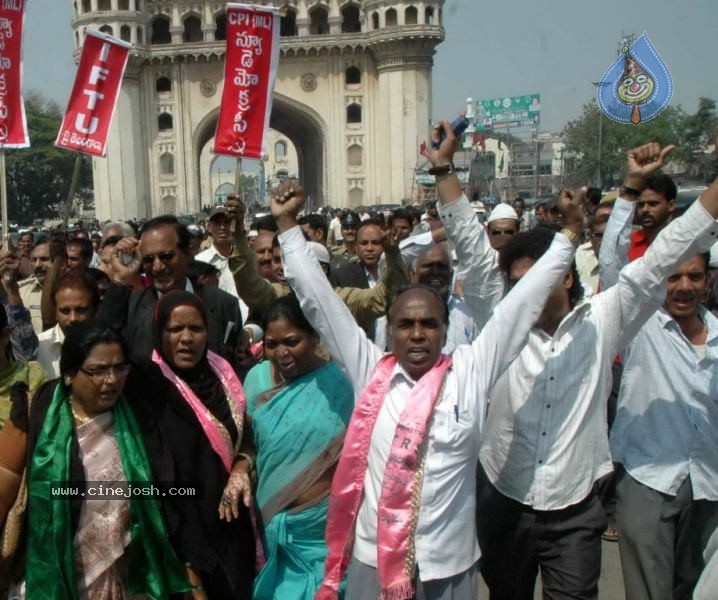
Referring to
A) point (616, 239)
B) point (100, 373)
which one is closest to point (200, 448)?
point (100, 373)

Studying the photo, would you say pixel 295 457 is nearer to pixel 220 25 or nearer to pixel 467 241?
pixel 467 241

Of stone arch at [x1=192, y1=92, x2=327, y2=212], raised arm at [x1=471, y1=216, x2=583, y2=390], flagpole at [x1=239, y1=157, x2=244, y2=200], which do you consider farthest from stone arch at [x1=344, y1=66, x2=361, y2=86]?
raised arm at [x1=471, y1=216, x2=583, y2=390]

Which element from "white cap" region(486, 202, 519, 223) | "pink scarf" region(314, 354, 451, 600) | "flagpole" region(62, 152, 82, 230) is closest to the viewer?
"pink scarf" region(314, 354, 451, 600)

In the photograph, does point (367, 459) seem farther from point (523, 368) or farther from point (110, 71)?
point (110, 71)

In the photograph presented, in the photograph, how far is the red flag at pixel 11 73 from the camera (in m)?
6.29

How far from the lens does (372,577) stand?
7.59ft

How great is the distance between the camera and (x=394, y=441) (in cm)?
225

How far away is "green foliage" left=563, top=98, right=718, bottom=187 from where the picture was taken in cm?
3753

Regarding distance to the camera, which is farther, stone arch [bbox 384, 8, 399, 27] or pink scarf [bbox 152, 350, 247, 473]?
stone arch [bbox 384, 8, 399, 27]

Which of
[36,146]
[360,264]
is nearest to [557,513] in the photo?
[360,264]

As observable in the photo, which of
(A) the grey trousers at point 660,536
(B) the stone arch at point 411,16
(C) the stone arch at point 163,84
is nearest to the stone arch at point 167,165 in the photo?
(C) the stone arch at point 163,84

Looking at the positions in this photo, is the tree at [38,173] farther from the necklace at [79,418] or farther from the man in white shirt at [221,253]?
the necklace at [79,418]

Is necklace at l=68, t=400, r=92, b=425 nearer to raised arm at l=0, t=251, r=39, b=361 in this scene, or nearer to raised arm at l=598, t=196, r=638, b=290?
raised arm at l=0, t=251, r=39, b=361

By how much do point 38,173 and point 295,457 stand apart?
48.3 metres
